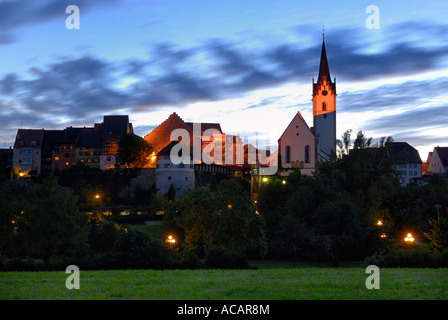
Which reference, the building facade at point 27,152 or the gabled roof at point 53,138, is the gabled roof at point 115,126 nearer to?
the gabled roof at point 53,138

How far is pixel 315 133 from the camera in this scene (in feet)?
298

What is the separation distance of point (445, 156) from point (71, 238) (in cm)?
11220

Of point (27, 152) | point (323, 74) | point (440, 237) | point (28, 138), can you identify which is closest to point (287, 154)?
point (323, 74)

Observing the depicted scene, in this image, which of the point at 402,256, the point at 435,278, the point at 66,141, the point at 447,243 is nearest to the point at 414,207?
the point at 447,243

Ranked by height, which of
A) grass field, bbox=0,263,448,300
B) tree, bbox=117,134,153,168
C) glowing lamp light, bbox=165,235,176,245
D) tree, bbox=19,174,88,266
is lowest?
glowing lamp light, bbox=165,235,176,245

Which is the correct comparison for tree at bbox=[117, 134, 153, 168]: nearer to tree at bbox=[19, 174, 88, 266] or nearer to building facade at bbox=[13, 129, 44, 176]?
building facade at bbox=[13, 129, 44, 176]

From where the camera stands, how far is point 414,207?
5478 centimetres

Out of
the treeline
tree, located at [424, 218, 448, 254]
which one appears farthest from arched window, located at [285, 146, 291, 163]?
tree, located at [424, 218, 448, 254]

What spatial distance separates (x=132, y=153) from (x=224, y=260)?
57574mm

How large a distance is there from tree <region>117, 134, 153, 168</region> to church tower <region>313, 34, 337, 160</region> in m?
30.2

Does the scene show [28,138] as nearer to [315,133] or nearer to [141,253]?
[315,133]

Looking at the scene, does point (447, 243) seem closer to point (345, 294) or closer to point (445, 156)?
point (345, 294)

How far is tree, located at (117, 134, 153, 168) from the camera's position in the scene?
270ft

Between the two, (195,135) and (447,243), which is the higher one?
(195,135)
